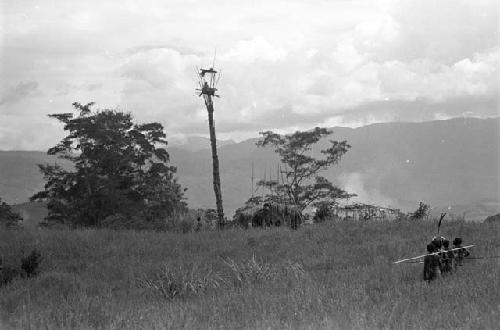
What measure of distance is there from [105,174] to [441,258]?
2587 cm

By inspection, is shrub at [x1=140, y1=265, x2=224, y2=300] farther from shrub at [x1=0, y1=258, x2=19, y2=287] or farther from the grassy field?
shrub at [x1=0, y1=258, x2=19, y2=287]

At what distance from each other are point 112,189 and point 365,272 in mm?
22742

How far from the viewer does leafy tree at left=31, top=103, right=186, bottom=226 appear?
29734mm

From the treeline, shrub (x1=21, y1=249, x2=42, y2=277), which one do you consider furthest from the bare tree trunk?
shrub (x1=21, y1=249, x2=42, y2=277)

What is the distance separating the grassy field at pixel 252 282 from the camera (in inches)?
224

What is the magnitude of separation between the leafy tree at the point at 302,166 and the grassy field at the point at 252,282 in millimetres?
22465

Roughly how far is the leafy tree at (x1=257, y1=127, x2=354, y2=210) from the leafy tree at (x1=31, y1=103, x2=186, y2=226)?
9.66 meters

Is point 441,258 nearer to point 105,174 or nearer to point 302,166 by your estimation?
point 105,174

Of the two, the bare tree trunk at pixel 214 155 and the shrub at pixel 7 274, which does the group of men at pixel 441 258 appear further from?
the bare tree trunk at pixel 214 155

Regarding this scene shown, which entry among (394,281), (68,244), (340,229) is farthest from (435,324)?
(68,244)

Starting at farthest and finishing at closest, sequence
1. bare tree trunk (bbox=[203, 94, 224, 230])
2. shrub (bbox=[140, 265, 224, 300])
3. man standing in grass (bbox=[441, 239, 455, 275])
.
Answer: bare tree trunk (bbox=[203, 94, 224, 230]) < shrub (bbox=[140, 265, 224, 300]) < man standing in grass (bbox=[441, 239, 455, 275])

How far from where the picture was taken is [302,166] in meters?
40.2

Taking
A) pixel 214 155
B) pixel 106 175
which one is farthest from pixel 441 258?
pixel 106 175

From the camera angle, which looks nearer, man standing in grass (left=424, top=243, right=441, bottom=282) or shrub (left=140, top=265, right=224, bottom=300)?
man standing in grass (left=424, top=243, right=441, bottom=282)
